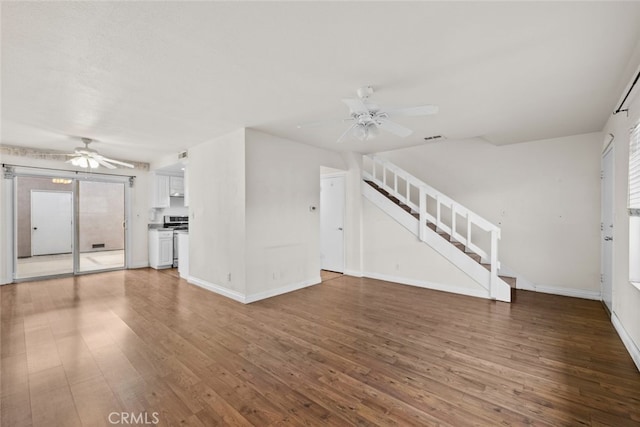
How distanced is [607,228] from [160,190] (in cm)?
868

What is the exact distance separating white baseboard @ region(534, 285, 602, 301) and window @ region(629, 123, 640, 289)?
2.33 meters

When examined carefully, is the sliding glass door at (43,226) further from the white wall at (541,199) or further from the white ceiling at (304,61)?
the white wall at (541,199)

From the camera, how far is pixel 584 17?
1.86m

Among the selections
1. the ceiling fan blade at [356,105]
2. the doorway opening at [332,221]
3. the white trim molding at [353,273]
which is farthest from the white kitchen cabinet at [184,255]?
the ceiling fan blade at [356,105]

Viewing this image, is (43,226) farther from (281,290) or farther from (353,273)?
(353,273)

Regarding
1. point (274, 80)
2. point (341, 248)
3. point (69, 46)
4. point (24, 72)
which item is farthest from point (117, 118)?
point (341, 248)

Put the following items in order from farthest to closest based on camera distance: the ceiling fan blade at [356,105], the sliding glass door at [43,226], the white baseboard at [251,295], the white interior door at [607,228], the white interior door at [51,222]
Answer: the white interior door at [51,222], the sliding glass door at [43,226], the white baseboard at [251,295], the white interior door at [607,228], the ceiling fan blade at [356,105]

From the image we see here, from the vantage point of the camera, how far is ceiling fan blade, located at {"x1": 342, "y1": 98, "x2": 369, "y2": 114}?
2.47 m

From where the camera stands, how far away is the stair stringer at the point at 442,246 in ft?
14.4

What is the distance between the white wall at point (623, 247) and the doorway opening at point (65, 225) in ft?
28.4

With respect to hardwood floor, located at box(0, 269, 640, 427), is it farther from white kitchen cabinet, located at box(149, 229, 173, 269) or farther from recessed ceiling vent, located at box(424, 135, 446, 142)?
recessed ceiling vent, located at box(424, 135, 446, 142)

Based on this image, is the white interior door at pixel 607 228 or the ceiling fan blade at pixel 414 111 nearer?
the ceiling fan blade at pixel 414 111

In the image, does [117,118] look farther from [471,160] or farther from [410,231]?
[471,160]

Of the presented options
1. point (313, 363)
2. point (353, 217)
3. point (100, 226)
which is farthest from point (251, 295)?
point (100, 226)
